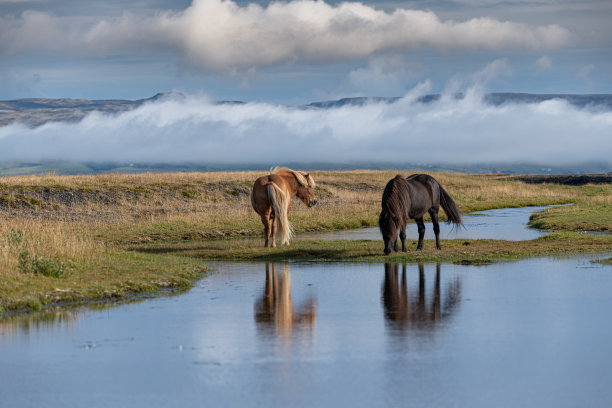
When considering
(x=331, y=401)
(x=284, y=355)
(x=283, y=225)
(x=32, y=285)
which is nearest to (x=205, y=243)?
(x=283, y=225)

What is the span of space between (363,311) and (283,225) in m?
11.3

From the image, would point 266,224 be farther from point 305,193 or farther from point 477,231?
point 477,231

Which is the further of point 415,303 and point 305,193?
point 305,193

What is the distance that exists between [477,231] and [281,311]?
71.2 ft

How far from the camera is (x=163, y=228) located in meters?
34.1

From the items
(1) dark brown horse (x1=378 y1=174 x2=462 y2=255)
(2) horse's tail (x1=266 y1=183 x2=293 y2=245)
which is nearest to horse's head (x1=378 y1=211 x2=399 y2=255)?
(1) dark brown horse (x1=378 y1=174 x2=462 y2=255)

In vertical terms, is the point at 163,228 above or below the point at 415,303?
above

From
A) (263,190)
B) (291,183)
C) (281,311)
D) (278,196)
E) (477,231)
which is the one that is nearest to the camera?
(281,311)

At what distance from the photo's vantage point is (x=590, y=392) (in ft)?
33.9

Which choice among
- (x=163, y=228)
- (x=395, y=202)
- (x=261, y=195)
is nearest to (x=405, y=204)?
(x=395, y=202)

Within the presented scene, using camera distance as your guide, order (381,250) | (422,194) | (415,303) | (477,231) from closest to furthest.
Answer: (415,303) < (381,250) < (422,194) < (477,231)

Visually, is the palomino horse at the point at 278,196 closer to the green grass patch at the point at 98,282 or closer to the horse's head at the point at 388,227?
the horse's head at the point at 388,227

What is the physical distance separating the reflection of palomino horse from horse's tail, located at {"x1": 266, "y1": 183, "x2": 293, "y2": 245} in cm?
690

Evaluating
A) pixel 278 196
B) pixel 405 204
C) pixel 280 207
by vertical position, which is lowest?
pixel 280 207
